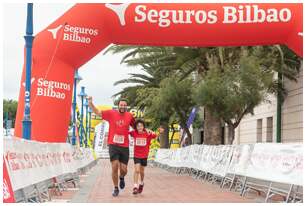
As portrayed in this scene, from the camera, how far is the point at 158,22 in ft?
50.3

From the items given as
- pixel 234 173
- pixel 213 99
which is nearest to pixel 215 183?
pixel 234 173

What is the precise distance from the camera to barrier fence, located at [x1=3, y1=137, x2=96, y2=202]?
826 centimetres

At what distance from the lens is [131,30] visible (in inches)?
606

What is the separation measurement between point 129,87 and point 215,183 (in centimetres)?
2001

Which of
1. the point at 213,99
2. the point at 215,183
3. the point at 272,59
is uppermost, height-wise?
the point at 272,59

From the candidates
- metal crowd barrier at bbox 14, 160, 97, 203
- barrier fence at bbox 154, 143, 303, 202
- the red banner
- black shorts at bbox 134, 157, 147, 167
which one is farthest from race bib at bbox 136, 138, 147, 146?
the red banner

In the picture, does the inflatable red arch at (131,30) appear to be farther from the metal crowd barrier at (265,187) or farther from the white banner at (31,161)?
the metal crowd barrier at (265,187)

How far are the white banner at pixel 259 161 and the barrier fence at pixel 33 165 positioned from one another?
154 inches

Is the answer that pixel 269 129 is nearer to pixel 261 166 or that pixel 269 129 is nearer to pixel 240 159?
pixel 240 159

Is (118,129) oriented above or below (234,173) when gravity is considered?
above

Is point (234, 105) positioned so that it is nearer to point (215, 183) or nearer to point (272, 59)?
point (272, 59)

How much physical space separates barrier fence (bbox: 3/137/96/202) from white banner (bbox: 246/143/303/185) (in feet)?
12.9

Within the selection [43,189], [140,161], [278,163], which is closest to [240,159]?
[140,161]

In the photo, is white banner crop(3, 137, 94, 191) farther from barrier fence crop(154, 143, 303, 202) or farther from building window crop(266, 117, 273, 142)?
building window crop(266, 117, 273, 142)
